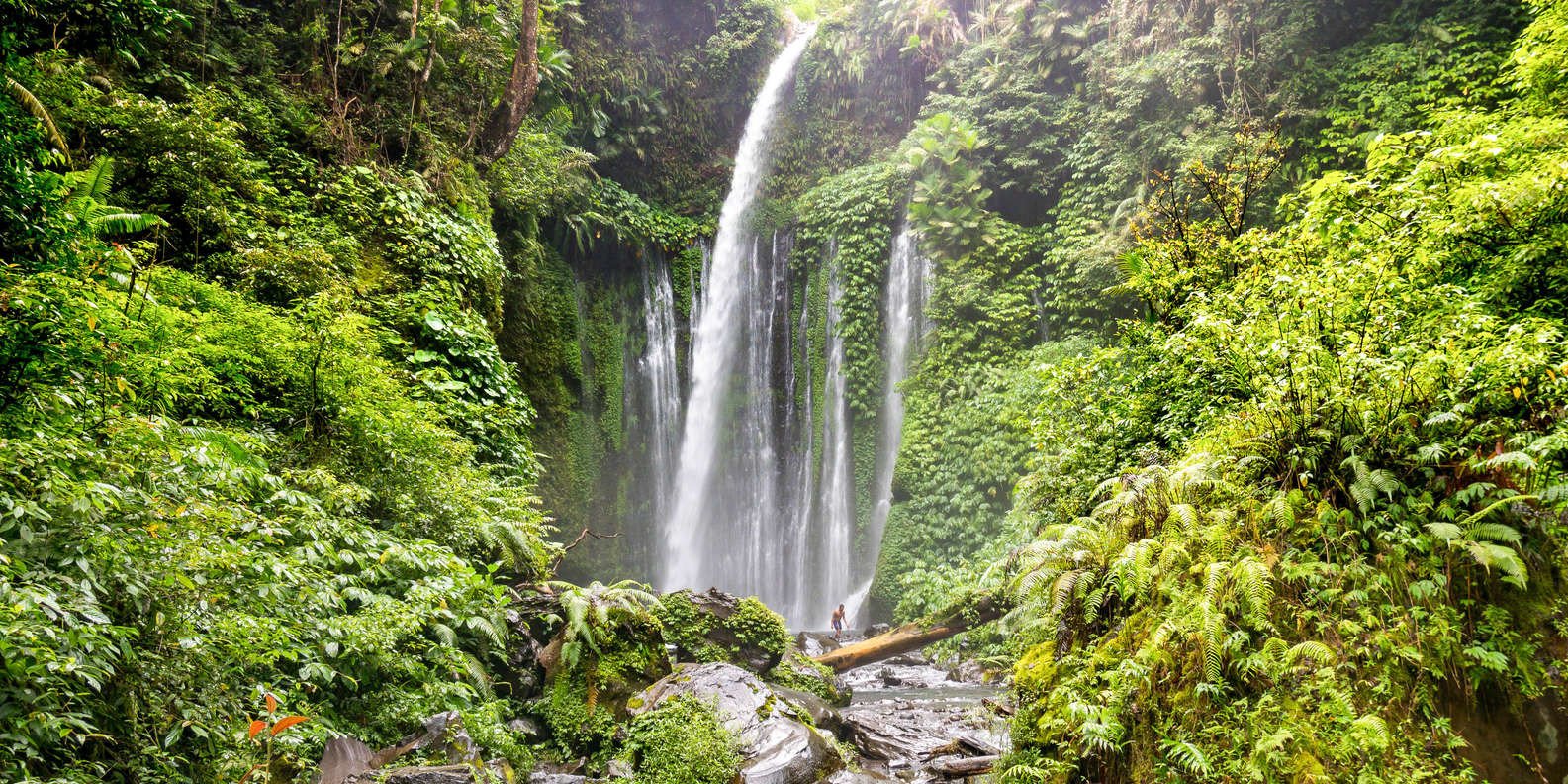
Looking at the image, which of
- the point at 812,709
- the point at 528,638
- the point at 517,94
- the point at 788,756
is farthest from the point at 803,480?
the point at 788,756

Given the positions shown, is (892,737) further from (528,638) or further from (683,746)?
(528,638)

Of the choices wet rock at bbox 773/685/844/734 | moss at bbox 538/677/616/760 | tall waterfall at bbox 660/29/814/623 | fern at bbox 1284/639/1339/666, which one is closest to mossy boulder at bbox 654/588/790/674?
wet rock at bbox 773/685/844/734

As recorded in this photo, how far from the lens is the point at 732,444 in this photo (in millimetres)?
21266

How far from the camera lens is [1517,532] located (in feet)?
11.1

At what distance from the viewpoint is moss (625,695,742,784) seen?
6.02 m

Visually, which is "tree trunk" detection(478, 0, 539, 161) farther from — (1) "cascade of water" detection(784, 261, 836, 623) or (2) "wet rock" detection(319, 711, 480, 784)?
(2) "wet rock" detection(319, 711, 480, 784)

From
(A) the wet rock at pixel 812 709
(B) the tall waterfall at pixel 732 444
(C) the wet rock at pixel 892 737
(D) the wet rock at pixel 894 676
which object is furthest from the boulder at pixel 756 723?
(B) the tall waterfall at pixel 732 444

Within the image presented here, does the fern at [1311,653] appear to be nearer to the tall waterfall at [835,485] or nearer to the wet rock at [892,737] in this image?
the wet rock at [892,737]

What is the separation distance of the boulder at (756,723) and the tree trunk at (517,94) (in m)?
9.63

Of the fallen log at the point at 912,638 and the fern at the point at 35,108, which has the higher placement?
the fern at the point at 35,108

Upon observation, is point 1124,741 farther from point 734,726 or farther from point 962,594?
point 962,594

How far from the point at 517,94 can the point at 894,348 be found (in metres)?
10.9

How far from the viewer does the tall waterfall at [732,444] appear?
20.8m

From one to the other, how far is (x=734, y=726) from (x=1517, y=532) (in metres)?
5.45
